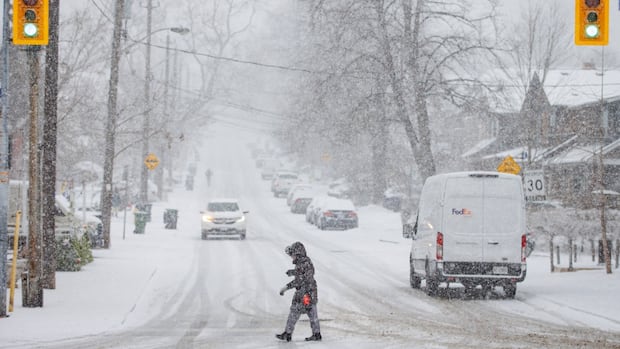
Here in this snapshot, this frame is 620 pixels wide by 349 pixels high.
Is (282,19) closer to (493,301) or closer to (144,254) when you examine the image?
(144,254)

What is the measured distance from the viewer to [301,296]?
42.0 feet

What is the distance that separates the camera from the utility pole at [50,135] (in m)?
16.7

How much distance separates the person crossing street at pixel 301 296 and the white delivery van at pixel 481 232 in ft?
20.4

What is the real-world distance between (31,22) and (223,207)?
27378 millimetres

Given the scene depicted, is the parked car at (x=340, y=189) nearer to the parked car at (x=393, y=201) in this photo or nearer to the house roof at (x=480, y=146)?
the parked car at (x=393, y=201)

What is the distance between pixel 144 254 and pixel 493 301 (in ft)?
46.6

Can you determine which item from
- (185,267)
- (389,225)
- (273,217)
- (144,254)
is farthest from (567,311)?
(273,217)

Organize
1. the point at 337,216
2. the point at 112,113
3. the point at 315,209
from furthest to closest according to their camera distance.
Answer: the point at 315,209, the point at 337,216, the point at 112,113

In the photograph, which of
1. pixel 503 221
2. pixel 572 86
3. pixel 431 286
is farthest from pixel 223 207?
pixel 572 86

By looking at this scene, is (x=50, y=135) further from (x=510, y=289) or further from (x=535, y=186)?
(x=535, y=186)

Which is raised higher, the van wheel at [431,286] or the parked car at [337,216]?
the parked car at [337,216]

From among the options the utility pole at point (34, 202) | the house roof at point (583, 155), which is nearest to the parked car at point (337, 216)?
the house roof at point (583, 155)

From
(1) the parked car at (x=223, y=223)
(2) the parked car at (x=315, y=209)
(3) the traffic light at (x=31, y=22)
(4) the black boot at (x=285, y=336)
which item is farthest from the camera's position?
(2) the parked car at (x=315, y=209)

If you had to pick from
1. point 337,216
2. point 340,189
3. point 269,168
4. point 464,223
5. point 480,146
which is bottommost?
point 337,216
